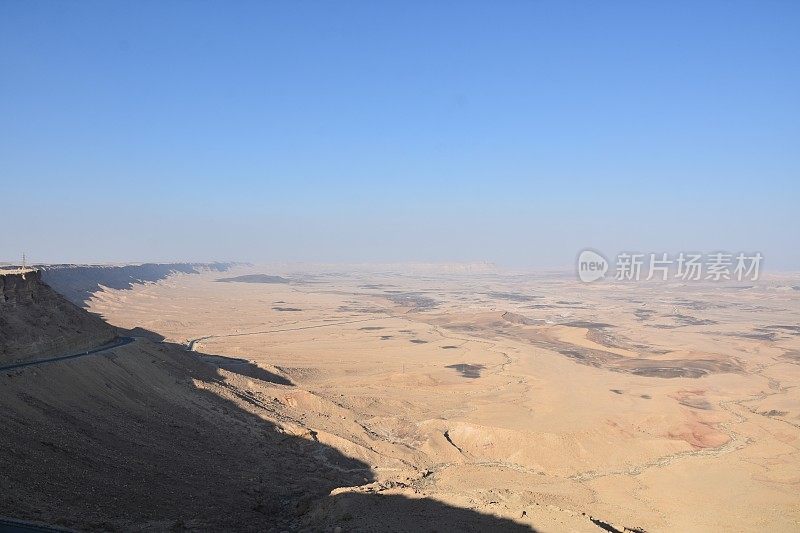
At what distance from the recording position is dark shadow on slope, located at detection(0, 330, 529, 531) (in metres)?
15.8

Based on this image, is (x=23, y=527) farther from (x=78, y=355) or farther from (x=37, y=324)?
(x=37, y=324)

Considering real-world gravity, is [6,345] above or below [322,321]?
above

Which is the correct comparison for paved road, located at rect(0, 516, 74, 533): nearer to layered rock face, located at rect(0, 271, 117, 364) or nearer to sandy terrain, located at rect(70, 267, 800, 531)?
sandy terrain, located at rect(70, 267, 800, 531)

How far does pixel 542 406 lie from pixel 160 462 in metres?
25.8

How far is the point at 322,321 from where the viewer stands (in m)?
81.9

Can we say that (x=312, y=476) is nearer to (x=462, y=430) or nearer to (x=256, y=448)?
(x=256, y=448)

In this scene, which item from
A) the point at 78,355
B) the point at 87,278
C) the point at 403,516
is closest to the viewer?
the point at 403,516

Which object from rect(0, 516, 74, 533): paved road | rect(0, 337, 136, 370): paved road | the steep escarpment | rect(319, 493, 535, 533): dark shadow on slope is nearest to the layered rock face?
rect(0, 337, 136, 370): paved road

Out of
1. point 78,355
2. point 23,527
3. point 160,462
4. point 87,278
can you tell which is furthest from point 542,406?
point 87,278

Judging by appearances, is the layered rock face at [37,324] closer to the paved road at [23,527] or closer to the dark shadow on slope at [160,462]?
the dark shadow on slope at [160,462]

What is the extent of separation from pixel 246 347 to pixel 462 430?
3423 cm

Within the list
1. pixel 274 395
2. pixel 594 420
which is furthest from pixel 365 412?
pixel 594 420

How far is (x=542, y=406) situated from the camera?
122ft

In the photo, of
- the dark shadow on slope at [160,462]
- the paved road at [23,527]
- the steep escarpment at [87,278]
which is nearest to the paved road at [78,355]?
the dark shadow on slope at [160,462]
